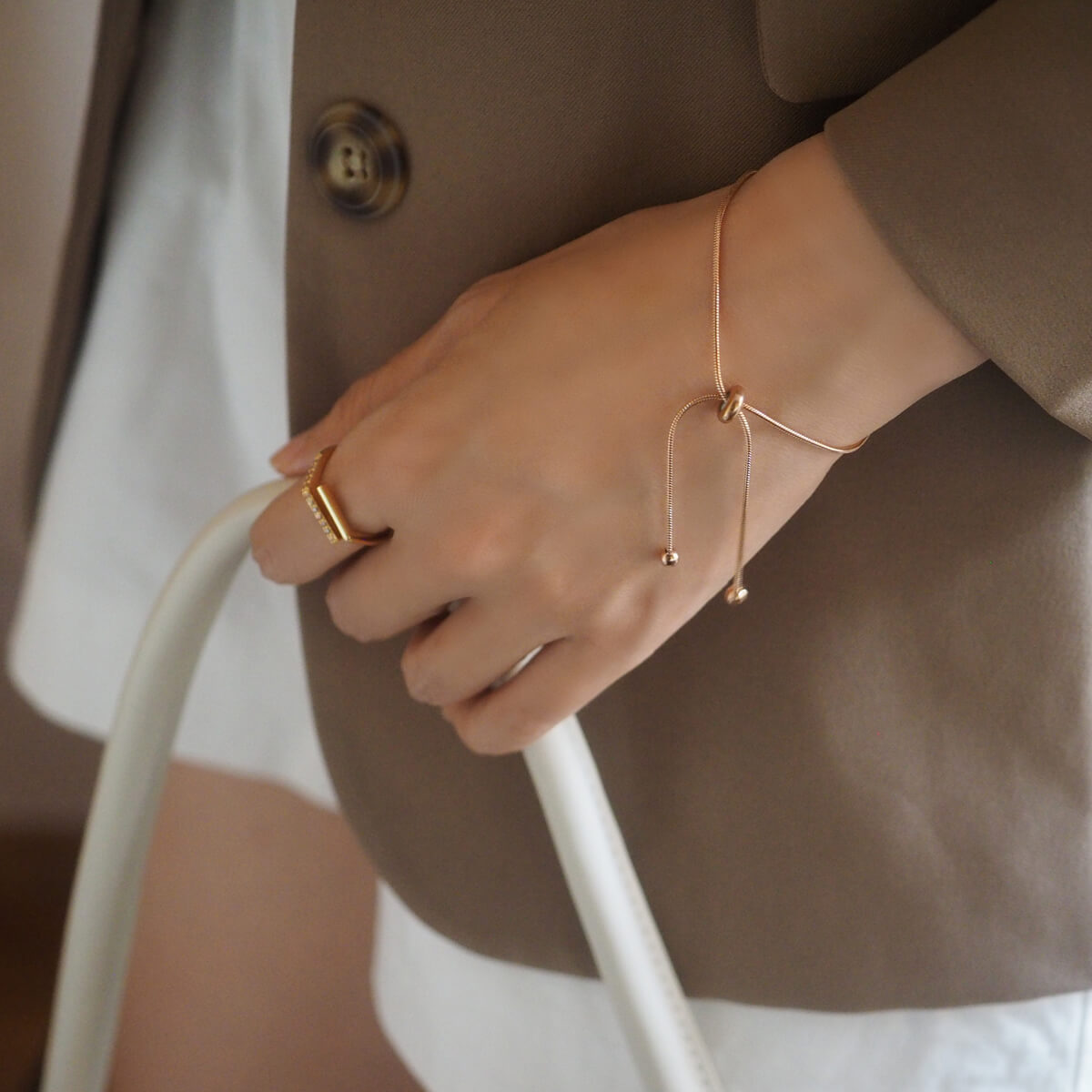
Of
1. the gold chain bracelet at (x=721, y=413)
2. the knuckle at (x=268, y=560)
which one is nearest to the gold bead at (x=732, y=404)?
the gold chain bracelet at (x=721, y=413)

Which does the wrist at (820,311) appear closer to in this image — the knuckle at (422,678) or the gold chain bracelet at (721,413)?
the gold chain bracelet at (721,413)

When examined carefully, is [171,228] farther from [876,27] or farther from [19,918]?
[19,918]

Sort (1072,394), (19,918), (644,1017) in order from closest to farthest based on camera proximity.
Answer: (1072,394)
(644,1017)
(19,918)

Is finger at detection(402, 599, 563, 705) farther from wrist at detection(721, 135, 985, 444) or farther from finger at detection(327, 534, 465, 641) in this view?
wrist at detection(721, 135, 985, 444)

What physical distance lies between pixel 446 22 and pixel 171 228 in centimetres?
25

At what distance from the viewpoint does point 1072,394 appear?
36 centimetres

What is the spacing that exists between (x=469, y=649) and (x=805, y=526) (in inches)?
6.5

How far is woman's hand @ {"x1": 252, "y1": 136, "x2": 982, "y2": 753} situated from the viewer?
1.19 feet

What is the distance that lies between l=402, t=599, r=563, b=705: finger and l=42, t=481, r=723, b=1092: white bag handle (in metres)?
0.04

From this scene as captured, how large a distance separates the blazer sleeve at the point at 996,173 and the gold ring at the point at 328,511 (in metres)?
0.23

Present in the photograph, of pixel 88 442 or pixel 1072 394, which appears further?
pixel 88 442

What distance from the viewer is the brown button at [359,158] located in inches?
16.8

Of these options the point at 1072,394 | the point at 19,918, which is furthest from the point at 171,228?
the point at 19,918

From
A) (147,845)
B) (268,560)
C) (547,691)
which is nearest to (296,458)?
(268,560)
